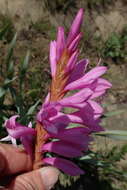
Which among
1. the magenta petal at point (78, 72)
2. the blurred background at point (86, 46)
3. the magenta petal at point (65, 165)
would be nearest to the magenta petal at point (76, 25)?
the magenta petal at point (78, 72)

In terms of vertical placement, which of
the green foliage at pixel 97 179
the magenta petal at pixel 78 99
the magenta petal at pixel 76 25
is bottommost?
the green foliage at pixel 97 179

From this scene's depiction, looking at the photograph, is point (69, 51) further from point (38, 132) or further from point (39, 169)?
point (39, 169)

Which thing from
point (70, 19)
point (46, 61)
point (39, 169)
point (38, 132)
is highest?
point (70, 19)

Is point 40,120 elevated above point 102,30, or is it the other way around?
point 102,30

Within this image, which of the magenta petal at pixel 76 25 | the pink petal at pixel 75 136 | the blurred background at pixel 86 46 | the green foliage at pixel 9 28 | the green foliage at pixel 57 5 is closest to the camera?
the magenta petal at pixel 76 25

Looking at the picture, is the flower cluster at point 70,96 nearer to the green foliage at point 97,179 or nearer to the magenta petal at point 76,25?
the magenta petal at point 76,25

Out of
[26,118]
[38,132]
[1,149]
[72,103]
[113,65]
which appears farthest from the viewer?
[113,65]

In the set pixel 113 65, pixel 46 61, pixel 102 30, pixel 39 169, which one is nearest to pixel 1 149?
pixel 39 169
